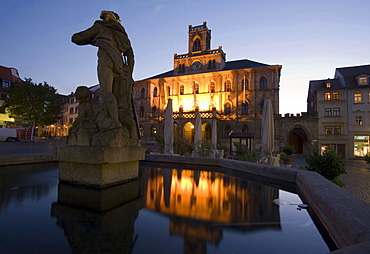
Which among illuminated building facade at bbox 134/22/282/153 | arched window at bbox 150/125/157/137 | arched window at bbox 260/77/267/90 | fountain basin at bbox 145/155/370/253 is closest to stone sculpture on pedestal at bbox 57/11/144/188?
fountain basin at bbox 145/155/370/253

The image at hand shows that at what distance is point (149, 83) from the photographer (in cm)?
4191

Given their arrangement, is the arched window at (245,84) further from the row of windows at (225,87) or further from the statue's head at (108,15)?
the statue's head at (108,15)

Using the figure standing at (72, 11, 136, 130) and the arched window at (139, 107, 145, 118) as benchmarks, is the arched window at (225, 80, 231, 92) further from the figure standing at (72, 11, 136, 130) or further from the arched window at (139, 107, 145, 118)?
the figure standing at (72, 11, 136, 130)

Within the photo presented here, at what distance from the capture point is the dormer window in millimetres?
28656

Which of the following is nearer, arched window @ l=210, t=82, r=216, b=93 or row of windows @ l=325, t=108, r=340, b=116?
row of windows @ l=325, t=108, r=340, b=116

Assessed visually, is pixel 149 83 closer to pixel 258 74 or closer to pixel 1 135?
pixel 258 74

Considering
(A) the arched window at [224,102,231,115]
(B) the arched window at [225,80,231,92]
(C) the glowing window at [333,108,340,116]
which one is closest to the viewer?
(C) the glowing window at [333,108,340,116]

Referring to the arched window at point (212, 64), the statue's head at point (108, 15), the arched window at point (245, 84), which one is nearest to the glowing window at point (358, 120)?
the arched window at point (245, 84)

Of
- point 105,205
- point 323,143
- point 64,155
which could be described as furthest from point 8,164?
point 323,143

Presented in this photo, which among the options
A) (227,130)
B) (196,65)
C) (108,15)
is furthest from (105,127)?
(196,65)

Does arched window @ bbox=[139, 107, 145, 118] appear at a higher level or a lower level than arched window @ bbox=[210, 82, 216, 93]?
lower

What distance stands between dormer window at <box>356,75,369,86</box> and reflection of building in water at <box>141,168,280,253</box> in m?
35.0

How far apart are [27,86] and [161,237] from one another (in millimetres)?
37239

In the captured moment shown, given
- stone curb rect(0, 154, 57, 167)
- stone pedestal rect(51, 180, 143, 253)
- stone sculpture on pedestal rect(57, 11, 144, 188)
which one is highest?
stone sculpture on pedestal rect(57, 11, 144, 188)
